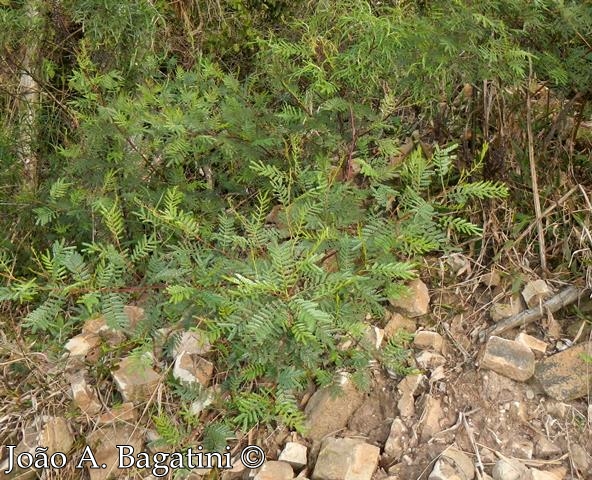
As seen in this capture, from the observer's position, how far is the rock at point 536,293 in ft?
7.35

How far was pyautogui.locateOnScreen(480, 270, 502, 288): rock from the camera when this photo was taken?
91.6 inches

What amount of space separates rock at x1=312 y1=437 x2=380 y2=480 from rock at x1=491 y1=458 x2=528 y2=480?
333mm

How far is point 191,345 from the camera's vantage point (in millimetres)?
2197

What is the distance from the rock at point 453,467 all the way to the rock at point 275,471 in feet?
1.34

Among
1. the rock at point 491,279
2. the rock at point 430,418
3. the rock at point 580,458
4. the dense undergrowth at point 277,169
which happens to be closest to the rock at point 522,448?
the rock at point 580,458

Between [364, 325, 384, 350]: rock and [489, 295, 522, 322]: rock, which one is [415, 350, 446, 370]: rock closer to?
[364, 325, 384, 350]: rock

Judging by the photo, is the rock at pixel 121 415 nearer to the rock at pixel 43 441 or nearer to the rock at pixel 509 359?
the rock at pixel 43 441

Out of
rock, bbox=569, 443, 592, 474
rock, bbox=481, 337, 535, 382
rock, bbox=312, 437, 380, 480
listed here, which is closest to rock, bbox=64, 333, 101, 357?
rock, bbox=312, 437, 380, 480

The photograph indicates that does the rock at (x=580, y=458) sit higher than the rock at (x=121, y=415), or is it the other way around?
the rock at (x=580, y=458)

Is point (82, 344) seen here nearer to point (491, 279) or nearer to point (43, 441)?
point (43, 441)

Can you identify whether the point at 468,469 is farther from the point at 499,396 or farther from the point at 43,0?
the point at 43,0

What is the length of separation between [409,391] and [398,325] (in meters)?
0.26

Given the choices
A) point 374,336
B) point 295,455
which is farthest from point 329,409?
point 374,336

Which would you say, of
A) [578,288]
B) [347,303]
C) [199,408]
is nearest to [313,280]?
[347,303]
